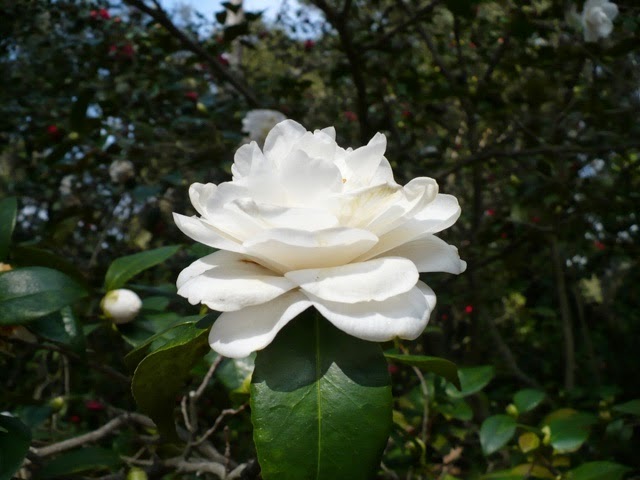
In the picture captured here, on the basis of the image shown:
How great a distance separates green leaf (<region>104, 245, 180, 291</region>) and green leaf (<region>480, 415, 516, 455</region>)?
697 mm

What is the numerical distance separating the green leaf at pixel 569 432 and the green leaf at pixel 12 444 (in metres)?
0.93

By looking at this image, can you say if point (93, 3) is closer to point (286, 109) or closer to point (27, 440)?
point (286, 109)

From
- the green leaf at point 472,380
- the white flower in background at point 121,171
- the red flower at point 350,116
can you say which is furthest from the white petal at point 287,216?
the red flower at point 350,116

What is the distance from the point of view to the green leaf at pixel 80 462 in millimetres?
826

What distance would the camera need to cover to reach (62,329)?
0.76 metres

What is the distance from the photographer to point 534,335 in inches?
141

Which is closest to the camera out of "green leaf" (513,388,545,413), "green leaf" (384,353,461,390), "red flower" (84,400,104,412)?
"green leaf" (384,353,461,390)

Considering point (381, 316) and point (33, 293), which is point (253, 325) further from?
point (33, 293)

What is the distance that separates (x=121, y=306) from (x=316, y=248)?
494 millimetres

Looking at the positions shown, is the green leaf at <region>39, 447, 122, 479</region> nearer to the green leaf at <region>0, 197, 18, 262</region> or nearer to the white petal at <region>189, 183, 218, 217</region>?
the green leaf at <region>0, 197, 18, 262</region>

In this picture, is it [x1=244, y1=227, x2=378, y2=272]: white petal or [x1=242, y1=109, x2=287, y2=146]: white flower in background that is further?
[x1=242, y1=109, x2=287, y2=146]: white flower in background

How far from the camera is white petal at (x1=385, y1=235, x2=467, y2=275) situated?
0.55 metres

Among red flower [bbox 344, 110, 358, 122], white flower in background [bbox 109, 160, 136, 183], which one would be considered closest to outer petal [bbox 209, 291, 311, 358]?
white flower in background [bbox 109, 160, 136, 183]

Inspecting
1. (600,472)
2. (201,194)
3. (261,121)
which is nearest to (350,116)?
(261,121)
